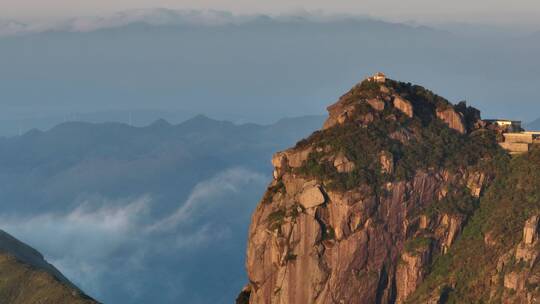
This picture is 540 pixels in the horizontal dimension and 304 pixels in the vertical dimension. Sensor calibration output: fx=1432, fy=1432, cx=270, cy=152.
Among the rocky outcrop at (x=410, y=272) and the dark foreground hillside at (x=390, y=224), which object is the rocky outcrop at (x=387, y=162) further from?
the rocky outcrop at (x=410, y=272)

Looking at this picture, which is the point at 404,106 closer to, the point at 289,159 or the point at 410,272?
the point at 289,159

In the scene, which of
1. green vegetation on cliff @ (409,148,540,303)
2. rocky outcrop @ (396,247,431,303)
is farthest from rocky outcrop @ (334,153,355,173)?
green vegetation on cliff @ (409,148,540,303)

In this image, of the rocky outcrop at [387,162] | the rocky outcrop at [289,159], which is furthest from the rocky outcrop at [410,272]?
the rocky outcrop at [289,159]

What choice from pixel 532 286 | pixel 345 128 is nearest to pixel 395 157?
pixel 345 128

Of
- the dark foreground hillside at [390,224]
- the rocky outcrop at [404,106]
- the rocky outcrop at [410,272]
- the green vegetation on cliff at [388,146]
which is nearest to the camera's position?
the dark foreground hillside at [390,224]

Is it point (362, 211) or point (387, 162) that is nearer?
point (362, 211)

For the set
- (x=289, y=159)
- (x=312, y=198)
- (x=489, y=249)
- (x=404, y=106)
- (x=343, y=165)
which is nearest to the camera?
(x=312, y=198)

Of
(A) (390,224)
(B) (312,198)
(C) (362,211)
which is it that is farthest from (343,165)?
(A) (390,224)

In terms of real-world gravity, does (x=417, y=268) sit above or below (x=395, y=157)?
below

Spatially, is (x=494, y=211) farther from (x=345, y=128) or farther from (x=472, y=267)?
(x=345, y=128)
